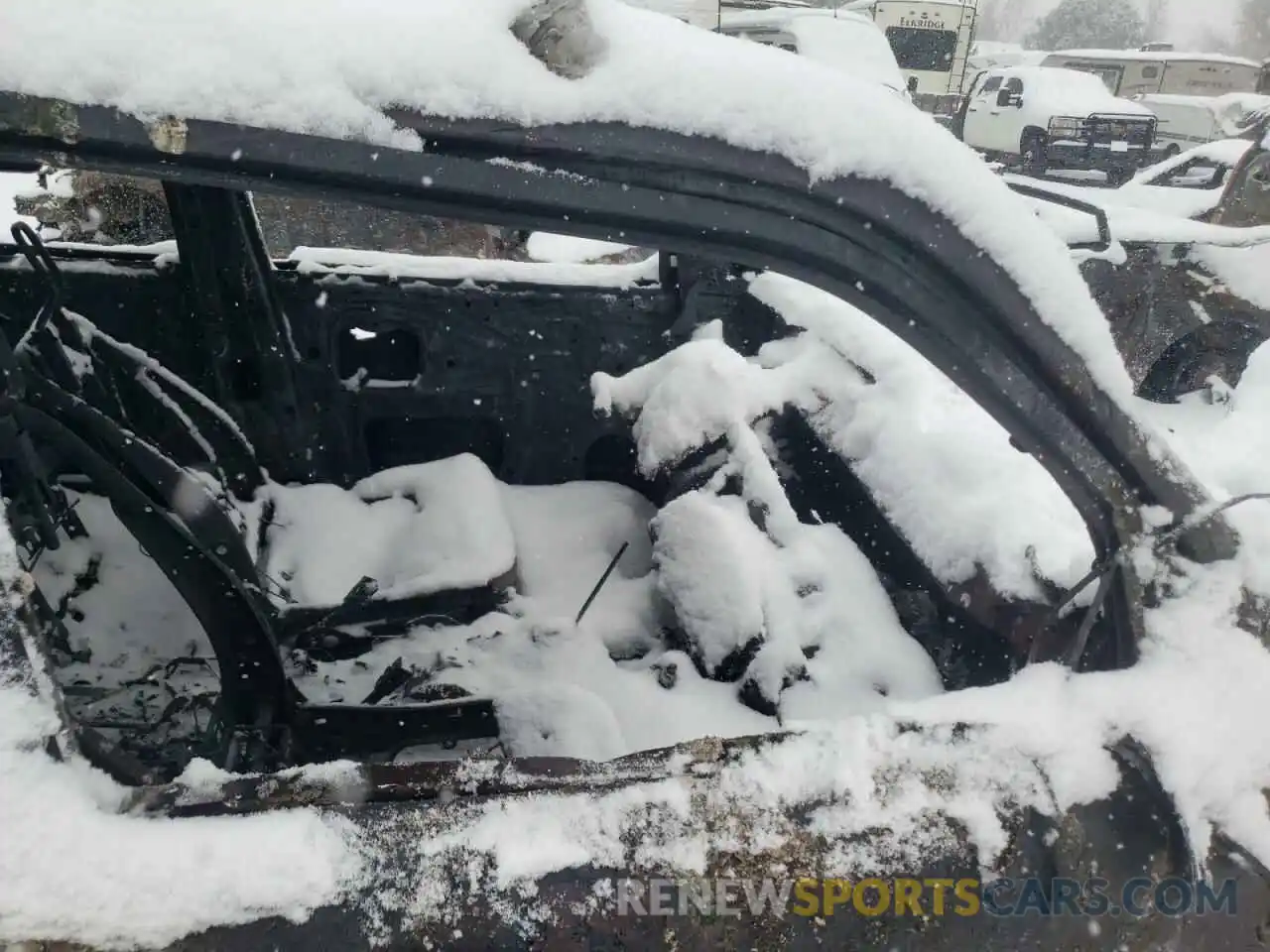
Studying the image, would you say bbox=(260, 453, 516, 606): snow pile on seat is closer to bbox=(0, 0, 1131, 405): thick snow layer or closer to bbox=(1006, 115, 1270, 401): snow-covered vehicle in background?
bbox=(0, 0, 1131, 405): thick snow layer

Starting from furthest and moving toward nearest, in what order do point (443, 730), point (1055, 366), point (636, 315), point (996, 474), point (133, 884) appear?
1. point (636, 315)
2. point (996, 474)
3. point (443, 730)
4. point (1055, 366)
5. point (133, 884)

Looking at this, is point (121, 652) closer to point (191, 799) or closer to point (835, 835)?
point (191, 799)

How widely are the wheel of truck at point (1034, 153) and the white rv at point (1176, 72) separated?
12308mm

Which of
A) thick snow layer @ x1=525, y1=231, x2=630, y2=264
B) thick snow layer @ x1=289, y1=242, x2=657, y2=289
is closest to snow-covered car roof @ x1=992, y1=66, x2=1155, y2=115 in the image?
thick snow layer @ x1=525, y1=231, x2=630, y2=264

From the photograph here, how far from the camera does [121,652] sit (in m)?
2.44

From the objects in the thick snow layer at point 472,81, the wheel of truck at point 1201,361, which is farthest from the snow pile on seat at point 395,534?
the wheel of truck at point 1201,361

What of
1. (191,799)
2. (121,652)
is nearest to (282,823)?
(191,799)

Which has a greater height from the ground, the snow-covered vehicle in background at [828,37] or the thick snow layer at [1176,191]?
the snow-covered vehicle in background at [828,37]

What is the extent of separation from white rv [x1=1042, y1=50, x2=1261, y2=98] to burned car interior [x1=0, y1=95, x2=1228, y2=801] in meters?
28.5

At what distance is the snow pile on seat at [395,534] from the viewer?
2549mm

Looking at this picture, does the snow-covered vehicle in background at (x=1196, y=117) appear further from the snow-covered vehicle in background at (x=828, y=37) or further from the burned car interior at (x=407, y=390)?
the burned car interior at (x=407, y=390)

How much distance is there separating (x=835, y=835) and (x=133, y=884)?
2.79ft

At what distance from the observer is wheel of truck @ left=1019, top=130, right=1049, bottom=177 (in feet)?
50.6

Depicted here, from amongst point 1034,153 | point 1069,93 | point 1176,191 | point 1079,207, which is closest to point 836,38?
point 1034,153
